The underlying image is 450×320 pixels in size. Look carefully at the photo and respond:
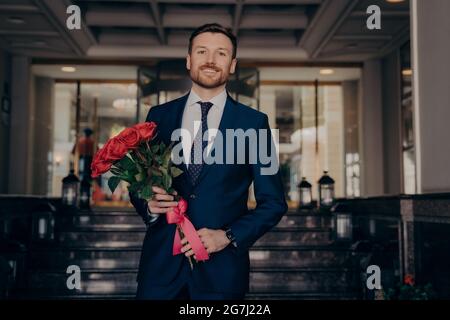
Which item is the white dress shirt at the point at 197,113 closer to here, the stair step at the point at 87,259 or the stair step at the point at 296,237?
the stair step at the point at 87,259

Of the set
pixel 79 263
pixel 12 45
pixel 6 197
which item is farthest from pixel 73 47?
pixel 79 263

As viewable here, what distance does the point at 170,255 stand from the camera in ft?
5.48

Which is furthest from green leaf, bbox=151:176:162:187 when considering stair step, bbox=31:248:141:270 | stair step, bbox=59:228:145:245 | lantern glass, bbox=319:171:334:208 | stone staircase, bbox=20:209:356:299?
lantern glass, bbox=319:171:334:208

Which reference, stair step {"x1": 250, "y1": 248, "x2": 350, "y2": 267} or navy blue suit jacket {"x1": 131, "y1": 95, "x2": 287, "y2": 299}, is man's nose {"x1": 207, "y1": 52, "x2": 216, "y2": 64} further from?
stair step {"x1": 250, "y1": 248, "x2": 350, "y2": 267}

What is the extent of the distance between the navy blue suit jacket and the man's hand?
0.05 metres

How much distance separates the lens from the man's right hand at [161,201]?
5.16ft

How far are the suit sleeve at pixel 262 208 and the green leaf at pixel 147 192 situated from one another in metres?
0.27

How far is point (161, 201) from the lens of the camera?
158 cm

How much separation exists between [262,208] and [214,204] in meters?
0.15

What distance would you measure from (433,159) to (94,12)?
4.64 metres

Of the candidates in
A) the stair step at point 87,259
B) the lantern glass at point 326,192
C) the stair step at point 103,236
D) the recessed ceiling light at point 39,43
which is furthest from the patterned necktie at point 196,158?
the recessed ceiling light at point 39,43

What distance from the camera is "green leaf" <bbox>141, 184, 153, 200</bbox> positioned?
156 cm

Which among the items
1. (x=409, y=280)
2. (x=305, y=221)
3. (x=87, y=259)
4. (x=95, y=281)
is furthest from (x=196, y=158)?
(x=305, y=221)

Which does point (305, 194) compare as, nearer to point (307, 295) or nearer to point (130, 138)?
point (307, 295)
